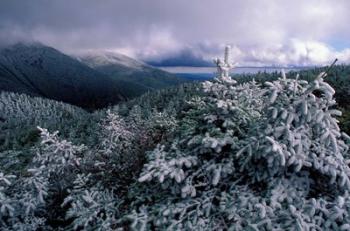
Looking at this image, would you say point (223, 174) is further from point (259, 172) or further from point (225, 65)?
point (225, 65)

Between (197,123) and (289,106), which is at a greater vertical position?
(289,106)

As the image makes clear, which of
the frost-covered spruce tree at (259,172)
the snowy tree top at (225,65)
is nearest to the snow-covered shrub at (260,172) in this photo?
the frost-covered spruce tree at (259,172)

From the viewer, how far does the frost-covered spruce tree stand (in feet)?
16.5

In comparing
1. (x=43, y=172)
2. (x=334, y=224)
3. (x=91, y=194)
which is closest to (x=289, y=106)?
(x=334, y=224)

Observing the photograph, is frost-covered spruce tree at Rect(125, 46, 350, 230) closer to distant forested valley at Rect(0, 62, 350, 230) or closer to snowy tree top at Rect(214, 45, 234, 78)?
distant forested valley at Rect(0, 62, 350, 230)

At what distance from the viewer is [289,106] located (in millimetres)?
5406

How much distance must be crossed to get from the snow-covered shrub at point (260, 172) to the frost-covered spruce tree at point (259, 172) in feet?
0.04

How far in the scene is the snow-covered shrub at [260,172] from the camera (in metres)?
5.04

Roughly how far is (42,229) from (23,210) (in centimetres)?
57

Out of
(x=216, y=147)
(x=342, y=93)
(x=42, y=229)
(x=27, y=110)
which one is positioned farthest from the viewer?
(x=27, y=110)

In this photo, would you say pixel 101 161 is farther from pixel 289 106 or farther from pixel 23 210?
pixel 289 106

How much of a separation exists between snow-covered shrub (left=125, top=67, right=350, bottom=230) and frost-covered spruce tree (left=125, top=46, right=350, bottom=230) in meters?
0.01

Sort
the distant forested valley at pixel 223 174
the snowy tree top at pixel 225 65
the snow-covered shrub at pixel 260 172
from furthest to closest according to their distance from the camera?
the snowy tree top at pixel 225 65
the distant forested valley at pixel 223 174
the snow-covered shrub at pixel 260 172

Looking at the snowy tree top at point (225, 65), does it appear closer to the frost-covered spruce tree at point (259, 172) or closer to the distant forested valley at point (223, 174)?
the distant forested valley at point (223, 174)
